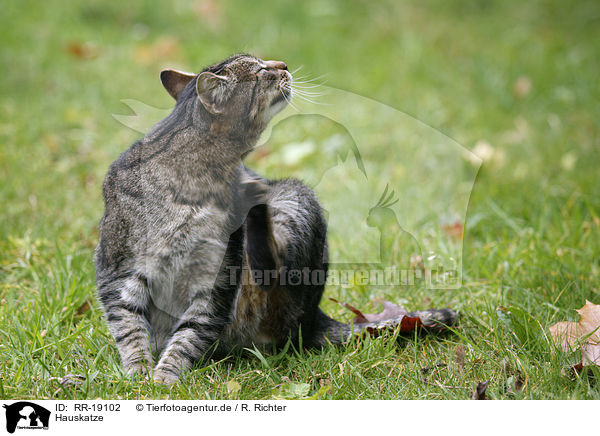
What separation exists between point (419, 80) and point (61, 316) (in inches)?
131

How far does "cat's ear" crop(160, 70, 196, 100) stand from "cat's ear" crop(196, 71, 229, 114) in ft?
0.58

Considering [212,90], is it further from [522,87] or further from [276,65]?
[522,87]

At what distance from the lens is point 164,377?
1.68 m

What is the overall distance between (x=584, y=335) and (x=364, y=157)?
198 cm

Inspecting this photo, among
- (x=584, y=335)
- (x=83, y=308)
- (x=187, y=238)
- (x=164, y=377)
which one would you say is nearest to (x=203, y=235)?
(x=187, y=238)

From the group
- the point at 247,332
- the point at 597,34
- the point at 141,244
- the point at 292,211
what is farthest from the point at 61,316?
the point at 597,34

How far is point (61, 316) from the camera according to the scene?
6.78 feet

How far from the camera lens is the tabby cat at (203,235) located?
1.73 metres

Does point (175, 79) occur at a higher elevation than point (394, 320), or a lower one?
higher

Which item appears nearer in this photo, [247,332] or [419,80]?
[247,332]

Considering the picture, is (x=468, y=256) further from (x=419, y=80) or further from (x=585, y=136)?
(x=419, y=80)

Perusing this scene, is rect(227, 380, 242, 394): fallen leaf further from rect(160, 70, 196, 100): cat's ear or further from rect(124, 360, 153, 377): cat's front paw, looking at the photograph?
rect(160, 70, 196, 100): cat's ear
